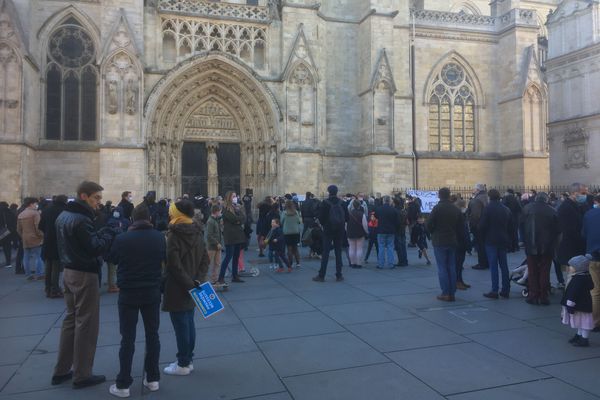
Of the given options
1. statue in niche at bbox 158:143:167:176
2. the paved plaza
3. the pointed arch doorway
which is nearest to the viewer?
the paved plaza

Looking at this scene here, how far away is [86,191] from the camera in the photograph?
4383 mm

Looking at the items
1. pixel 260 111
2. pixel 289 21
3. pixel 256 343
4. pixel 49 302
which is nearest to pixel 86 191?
pixel 256 343

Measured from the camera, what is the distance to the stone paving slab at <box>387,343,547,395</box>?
423 centimetres

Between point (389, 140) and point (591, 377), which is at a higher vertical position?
point (389, 140)

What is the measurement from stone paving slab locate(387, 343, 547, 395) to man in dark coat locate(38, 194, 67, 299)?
5.84 m

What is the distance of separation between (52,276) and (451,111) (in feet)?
76.4

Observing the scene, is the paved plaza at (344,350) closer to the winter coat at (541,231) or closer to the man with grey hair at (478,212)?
the winter coat at (541,231)

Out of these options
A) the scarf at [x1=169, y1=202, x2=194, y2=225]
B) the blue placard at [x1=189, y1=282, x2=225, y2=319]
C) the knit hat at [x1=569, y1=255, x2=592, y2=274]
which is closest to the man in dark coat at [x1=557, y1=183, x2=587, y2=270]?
the knit hat at [x1=569, y1=255, x2=592, y2=274]

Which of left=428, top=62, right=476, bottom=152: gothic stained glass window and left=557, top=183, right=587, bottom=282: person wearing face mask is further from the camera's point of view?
left=428, top=62, right=476, bottom=152: gothic stained glass window

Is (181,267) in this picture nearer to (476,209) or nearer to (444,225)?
(444,225)

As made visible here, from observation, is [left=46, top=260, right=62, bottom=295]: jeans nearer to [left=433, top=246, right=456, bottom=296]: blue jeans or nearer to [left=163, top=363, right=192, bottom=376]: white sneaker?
[left=163, top=363, right=192, bottom=376]: white sneaker

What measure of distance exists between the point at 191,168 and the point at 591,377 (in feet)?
62.4

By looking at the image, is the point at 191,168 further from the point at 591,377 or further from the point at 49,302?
the point at 591,377

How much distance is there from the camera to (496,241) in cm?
786
